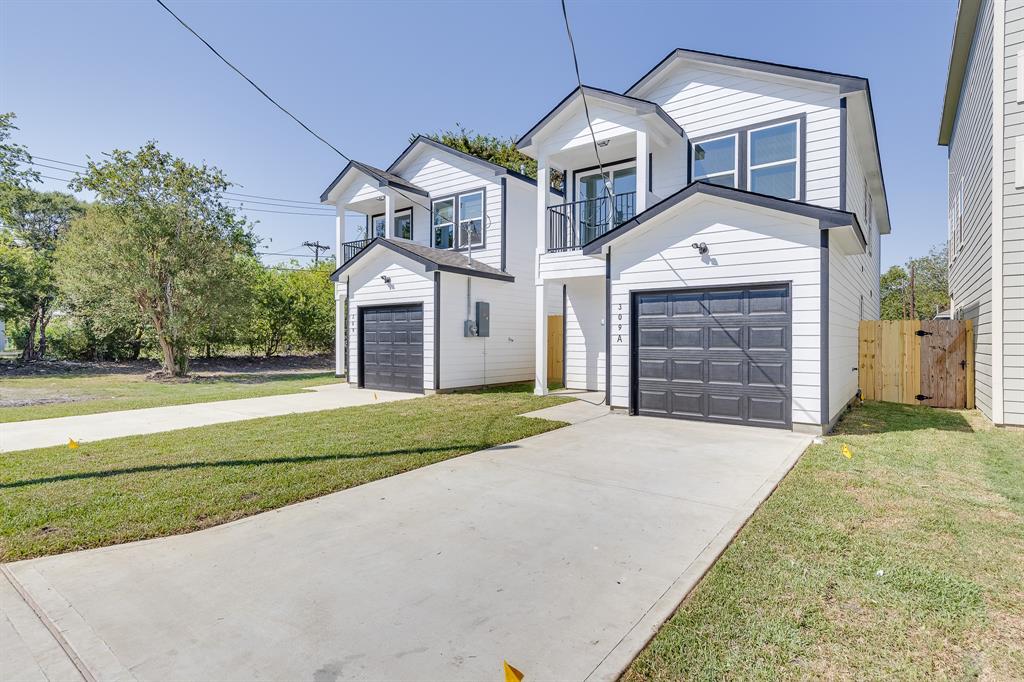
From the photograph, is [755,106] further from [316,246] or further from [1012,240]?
[316,246]

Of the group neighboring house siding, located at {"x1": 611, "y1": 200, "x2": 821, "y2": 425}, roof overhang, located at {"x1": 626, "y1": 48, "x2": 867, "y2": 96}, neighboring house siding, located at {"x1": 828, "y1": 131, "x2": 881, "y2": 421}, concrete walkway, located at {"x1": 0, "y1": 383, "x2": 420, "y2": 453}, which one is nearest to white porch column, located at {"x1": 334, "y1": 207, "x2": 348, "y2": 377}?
concrete walkway, located at {"x1": 0, "y1": 383, "x2": 420, "y2": 453}

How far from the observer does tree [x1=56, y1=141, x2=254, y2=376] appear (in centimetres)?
1436

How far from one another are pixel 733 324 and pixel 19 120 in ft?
78.7

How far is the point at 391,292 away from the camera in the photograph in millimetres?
12812

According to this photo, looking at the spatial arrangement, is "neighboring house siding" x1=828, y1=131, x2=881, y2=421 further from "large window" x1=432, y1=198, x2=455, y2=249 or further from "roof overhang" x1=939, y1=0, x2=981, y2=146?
"large window" x1=432, y1=198, x2=455, y2=249

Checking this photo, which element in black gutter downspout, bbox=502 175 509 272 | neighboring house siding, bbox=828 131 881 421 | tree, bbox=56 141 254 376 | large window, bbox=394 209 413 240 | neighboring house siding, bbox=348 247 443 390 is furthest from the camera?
large window, bbox=394 209 413 240

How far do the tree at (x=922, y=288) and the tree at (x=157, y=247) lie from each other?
138 ft

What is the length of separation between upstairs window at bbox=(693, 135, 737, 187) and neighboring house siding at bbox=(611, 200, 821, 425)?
91.9 inches

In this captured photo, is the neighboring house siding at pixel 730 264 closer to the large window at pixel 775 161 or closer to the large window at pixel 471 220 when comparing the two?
the large window at pixel 775 161

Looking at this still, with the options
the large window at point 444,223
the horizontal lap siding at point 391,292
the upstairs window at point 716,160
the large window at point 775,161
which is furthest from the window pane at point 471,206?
the large window at point 775,161

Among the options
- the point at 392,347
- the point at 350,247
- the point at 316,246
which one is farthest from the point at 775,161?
the point at 316,246

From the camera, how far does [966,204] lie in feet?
36.0

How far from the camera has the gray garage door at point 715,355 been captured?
7430mm

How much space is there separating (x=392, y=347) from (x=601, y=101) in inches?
→ 302
